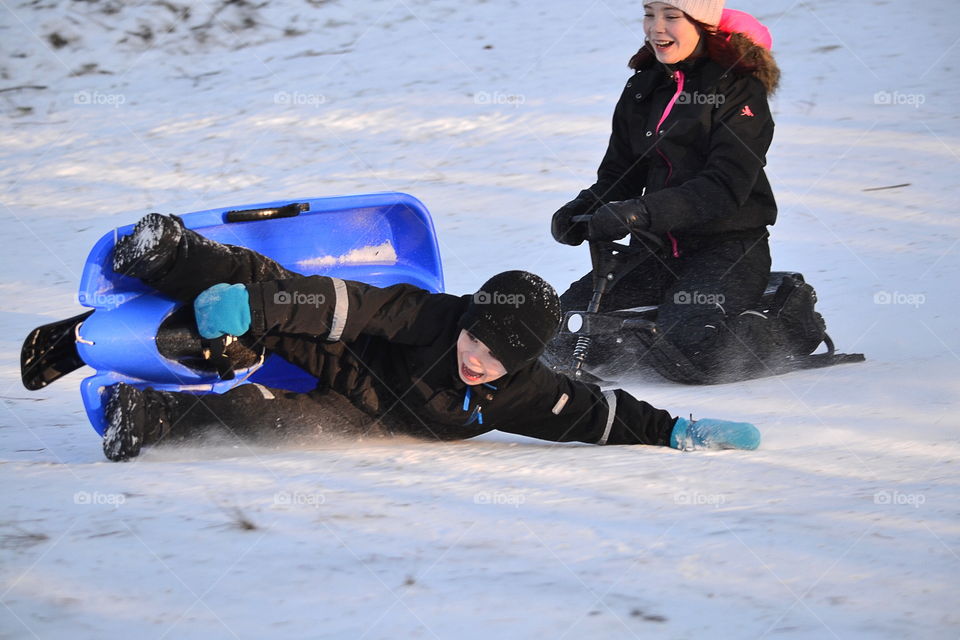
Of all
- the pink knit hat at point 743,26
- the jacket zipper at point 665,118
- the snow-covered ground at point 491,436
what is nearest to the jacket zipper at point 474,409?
the snow-covered ground at point 491,436

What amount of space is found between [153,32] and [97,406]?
6.73 metres

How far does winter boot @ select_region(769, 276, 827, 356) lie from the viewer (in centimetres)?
411

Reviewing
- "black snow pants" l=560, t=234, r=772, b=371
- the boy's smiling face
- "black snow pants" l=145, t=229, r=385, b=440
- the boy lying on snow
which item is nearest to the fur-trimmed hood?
"black snow pants" l=560, t=234, r=772, b=371

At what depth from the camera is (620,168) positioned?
4332 millimetres

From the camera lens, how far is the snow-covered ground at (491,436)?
1.93 metres

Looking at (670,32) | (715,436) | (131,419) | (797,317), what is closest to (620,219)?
(670,32)

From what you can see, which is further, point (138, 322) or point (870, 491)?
point (138, 322)

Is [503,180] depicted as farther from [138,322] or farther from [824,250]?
[138,322]

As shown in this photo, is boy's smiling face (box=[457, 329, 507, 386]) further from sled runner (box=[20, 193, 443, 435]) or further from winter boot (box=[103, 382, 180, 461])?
winter boot (box=[103, 382, 180, 461])

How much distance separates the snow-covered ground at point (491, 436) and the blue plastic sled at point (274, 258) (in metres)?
0.26

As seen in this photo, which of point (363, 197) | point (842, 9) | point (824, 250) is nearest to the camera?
point (363, 197)

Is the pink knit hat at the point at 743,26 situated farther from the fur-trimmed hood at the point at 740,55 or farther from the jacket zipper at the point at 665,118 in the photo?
the jacket zipper at the point at 665,118

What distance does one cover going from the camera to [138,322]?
2908 millimetres

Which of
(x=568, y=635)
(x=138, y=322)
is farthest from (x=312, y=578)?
(x=138, y=322)
